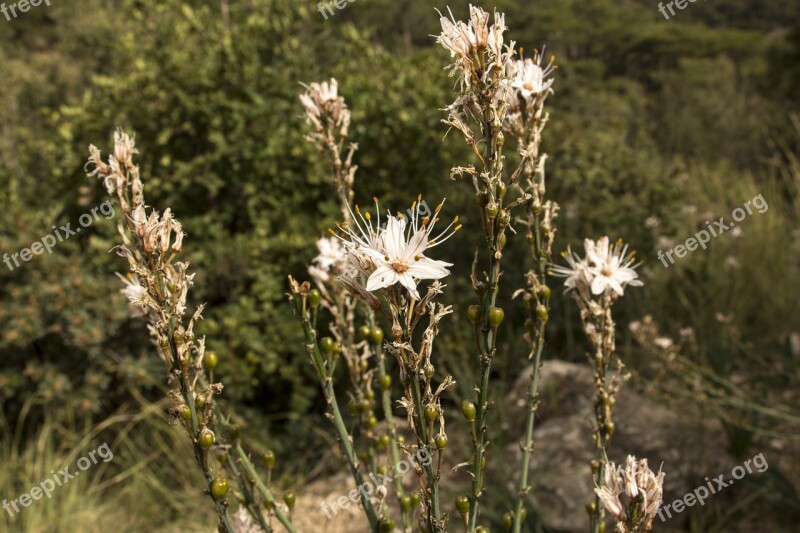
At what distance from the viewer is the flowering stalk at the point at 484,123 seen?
46.0 inches

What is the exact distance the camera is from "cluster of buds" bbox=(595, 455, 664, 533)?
4.08 feet

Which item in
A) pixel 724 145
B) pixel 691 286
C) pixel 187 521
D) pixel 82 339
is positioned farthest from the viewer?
pixel 724 145

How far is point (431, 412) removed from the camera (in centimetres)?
112

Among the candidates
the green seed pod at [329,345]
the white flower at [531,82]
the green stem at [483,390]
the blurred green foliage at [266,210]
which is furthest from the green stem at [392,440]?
the blurred green foliage at [266,210]

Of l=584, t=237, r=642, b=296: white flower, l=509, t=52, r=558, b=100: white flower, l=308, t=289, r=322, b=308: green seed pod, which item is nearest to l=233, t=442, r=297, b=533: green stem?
l=308, t=289, r=322, b=308: green seed pod

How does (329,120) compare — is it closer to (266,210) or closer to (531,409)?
(531,409)

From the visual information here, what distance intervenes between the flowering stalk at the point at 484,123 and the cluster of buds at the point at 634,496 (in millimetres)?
247

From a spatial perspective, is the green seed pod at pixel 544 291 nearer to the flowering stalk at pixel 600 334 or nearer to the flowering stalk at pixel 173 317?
the flowering stalk at pixel 600 334

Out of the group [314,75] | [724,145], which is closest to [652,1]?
[724,145]

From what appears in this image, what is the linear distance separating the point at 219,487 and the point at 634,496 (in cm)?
75

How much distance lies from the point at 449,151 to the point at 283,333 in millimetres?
1779

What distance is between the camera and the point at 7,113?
12.1 metres

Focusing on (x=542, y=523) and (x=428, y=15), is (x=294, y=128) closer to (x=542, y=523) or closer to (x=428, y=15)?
(x=542, y=523)

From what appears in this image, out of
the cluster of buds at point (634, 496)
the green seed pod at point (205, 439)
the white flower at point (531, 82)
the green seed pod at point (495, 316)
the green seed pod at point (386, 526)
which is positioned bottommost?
the cluster of buds at point (634, 496)
